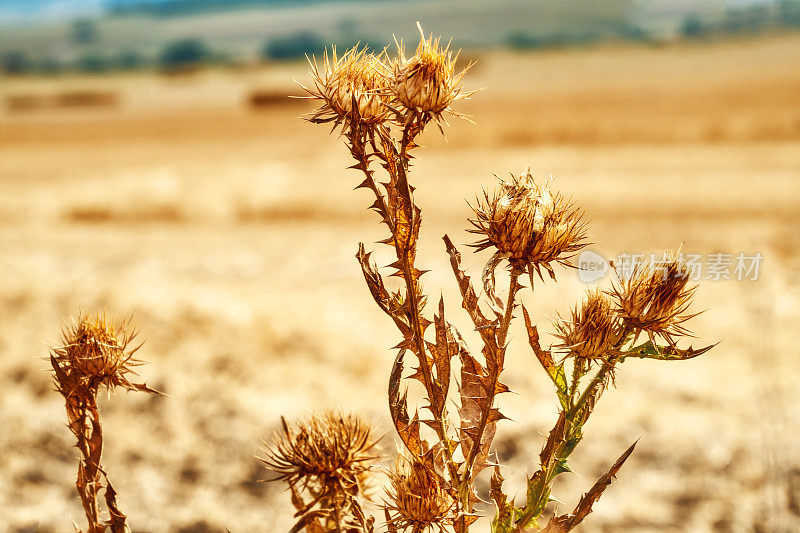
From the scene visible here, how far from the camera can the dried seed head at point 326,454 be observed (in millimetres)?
1854

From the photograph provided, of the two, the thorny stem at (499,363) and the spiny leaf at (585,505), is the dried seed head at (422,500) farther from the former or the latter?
the spiny leaf at (585,505)

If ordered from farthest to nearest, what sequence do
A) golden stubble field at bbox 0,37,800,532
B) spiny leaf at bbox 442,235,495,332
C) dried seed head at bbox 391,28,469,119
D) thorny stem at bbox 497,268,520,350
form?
golden stubble field at bbox 0,37,800,532 < spiny leaf at bbox 442,235,495,332 < thorny stem at bbox 497,268,520,350 < dried seed head at bbox 391,28,469,119

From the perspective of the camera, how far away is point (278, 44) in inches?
3947

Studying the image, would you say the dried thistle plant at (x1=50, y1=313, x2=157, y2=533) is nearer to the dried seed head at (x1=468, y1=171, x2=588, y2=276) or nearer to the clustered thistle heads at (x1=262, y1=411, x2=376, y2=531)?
the clustered thistle heads at (x1=262, y1=411, x2=376, y2=531)

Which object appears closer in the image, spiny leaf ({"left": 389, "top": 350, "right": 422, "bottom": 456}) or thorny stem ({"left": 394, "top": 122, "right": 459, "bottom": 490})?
thorny stem ({"left": 394, "top": 122, "right": 459, "bottom": 490})

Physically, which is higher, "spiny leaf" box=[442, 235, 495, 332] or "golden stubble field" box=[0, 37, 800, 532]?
"golden stubble field" box=[0, 37, 800, 532]


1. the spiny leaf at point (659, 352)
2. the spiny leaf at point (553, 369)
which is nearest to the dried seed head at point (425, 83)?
the spiny leaf at point (553, 369)

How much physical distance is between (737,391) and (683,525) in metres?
2.31

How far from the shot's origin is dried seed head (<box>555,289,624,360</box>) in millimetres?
1678

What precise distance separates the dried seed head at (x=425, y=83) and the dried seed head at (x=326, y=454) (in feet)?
2.79

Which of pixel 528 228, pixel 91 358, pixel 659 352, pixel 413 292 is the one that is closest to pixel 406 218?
pixel 413 292

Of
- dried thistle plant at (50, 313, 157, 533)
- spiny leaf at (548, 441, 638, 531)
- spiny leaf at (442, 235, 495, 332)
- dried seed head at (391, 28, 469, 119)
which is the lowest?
spiny leaf at (548, 441, 638, 531)

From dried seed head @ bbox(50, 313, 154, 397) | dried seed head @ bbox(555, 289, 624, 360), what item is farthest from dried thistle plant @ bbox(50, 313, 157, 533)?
dried seed head @ bbox(555, 289, 624, 360)

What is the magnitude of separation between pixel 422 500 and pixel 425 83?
38.0 inches
